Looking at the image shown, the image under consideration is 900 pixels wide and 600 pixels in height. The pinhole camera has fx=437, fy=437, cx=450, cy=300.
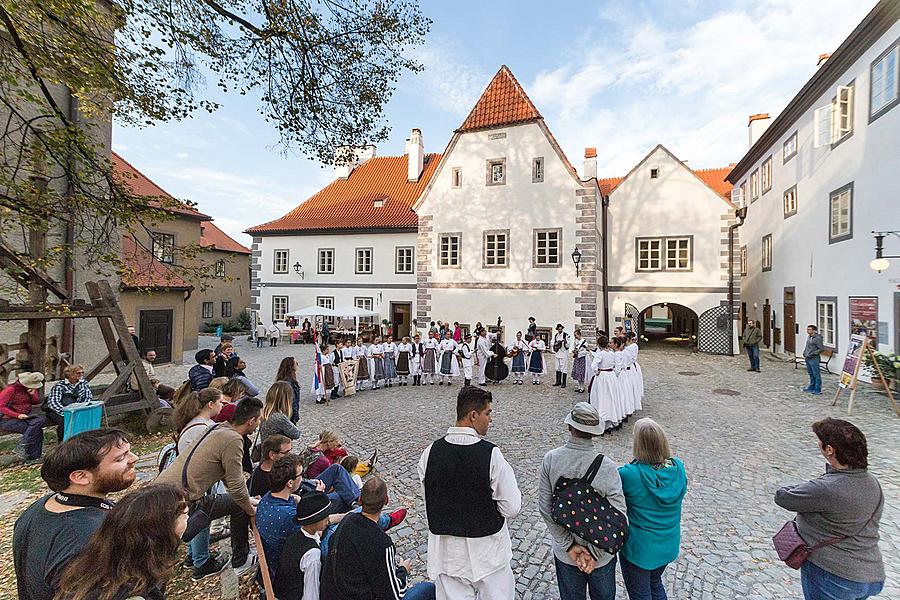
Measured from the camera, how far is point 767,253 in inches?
835

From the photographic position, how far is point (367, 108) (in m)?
7.89

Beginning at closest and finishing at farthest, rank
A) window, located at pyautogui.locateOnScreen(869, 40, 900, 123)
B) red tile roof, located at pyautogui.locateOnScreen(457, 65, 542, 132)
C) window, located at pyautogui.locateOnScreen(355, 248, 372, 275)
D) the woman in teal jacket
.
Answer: the woman in teal jacket → window, located at pyautogui.locateOnScreen(869, 40, 900, 123) → red tile roof, located at pyautogui.locateOnScreen(457, 65, 542, 132) → window, located at pyautogui.locateOnScreen(355, 248, 372, 275)

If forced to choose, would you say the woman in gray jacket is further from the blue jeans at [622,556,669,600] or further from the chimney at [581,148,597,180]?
the chimney at [581,148,597,180]

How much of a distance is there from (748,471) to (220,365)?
32.0 ft

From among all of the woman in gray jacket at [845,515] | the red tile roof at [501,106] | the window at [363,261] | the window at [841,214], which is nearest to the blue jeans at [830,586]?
the woman in gray jacket at [845,515]

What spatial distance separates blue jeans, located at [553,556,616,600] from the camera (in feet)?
9.78

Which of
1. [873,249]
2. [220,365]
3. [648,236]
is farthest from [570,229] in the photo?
[220,365]

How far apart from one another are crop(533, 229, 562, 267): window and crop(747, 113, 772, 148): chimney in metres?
14.4

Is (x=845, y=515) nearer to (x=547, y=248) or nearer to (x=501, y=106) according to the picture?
(x=547, y=248)

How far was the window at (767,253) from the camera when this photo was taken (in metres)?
20.7

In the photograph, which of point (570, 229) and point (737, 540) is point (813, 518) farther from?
point (570, 229)

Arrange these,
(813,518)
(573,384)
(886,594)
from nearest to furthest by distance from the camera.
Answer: (813,518) → (886,594) → (573,384)

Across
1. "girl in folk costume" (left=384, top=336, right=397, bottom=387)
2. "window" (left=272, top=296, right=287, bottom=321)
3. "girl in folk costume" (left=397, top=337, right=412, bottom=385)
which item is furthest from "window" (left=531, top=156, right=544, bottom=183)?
"window" (left=272, top=296, right=287, bottom=321)

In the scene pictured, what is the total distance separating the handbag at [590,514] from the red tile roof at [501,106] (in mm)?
20529
